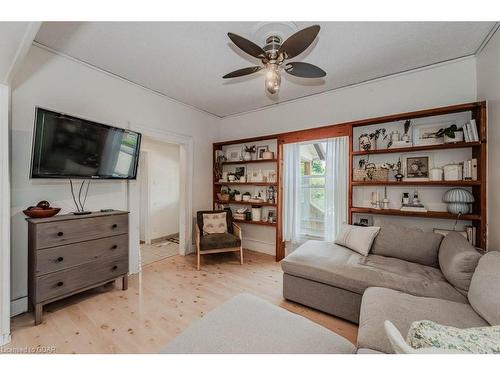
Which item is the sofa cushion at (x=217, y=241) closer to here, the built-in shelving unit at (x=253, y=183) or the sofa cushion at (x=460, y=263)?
the built-in shelving unit at (x=253, y=183)

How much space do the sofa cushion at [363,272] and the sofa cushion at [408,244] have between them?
0.28ft

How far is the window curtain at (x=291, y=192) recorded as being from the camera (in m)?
3.51

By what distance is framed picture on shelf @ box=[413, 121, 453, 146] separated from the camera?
8.08 ft

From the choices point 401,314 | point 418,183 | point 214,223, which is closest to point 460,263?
point 401,314

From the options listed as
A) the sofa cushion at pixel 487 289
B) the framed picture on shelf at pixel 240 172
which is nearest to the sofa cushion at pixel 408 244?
the sofa cushion at pixel 487 289

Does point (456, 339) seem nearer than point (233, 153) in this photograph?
Yes

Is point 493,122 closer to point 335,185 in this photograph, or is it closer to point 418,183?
point 418,183

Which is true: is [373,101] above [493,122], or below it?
above

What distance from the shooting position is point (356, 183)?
2.85m

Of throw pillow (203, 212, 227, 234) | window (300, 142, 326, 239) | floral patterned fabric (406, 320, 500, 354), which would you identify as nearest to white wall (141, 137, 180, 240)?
throw pillow (203, 212, 227, 234)

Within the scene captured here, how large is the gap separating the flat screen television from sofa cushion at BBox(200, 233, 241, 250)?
53.8 inches

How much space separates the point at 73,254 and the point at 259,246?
108 inches

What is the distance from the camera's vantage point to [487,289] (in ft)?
4.17
